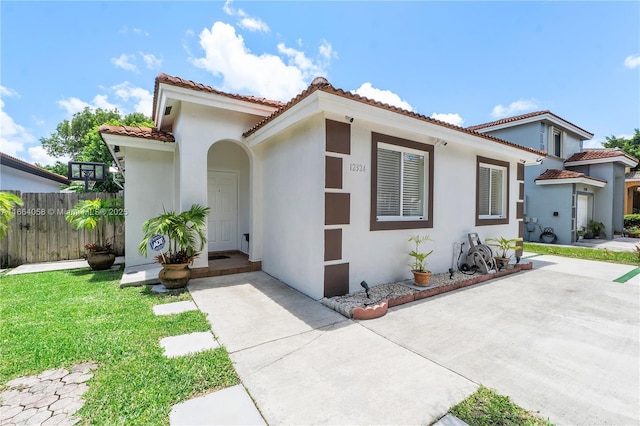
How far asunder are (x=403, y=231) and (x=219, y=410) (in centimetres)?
517

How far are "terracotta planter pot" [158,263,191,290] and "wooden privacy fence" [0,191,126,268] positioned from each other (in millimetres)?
5024

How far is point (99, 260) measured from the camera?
7.61 meters

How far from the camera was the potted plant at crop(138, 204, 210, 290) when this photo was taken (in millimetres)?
5730

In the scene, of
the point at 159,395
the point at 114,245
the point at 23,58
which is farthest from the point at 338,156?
the point at 23,58

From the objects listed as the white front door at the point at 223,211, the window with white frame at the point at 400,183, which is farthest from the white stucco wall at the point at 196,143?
the window with white frame at the point at 400,183

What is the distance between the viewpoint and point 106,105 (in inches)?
1111

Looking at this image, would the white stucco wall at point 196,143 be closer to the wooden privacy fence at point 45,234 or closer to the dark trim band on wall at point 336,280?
the dark trim band on wall at point 336,280

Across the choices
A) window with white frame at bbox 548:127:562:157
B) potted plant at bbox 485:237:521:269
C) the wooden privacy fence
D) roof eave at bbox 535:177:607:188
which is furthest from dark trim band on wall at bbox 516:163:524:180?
the wooden privacy fence

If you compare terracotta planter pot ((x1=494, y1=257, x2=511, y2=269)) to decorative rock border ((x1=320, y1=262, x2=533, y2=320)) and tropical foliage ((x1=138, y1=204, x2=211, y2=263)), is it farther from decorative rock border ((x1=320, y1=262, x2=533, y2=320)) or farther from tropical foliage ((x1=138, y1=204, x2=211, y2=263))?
tropical foliage ((x1=138, y1=204, x2=211, y2=263))

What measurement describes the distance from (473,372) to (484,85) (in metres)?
Result: 13.2

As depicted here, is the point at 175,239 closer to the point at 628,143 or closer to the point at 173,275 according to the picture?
the point at 173,275

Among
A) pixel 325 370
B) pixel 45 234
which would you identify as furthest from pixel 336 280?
pixel 45 234

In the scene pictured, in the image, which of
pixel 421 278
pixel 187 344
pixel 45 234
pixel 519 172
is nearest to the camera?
pixel 187 344

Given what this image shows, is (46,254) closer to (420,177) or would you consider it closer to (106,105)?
(420,177)
